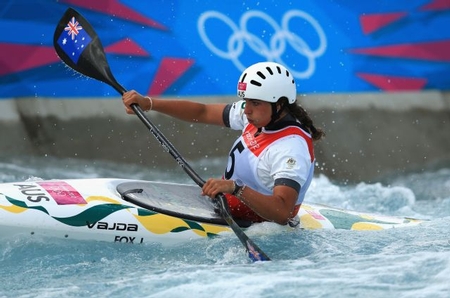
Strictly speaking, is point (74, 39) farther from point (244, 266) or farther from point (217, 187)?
point (244, 266)

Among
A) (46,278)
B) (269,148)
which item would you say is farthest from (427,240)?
(46,278)

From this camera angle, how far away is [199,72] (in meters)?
9.30

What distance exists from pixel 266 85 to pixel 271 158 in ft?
1.41

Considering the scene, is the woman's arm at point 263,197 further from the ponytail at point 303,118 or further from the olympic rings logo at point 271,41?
the olympic rings logo at point 271,41

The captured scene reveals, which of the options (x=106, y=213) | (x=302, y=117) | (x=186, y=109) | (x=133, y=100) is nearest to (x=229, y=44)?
(x=186, y=109)

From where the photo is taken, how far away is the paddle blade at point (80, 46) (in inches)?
269

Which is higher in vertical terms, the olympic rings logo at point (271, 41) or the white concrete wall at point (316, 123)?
the olympic rings logo at point (271, 41)

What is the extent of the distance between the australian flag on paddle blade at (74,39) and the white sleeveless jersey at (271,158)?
1.39 m

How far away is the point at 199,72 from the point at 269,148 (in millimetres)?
3442

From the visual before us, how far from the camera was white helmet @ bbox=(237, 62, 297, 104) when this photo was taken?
19.3 feet

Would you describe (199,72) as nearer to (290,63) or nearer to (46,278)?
(290,63)

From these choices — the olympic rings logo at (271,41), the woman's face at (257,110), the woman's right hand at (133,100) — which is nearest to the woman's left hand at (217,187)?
the woman's face at (257,110)

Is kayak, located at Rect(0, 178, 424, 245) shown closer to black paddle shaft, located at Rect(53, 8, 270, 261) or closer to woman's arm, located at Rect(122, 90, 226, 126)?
woman's arm, located at Rect(122, 90, 226, 126)

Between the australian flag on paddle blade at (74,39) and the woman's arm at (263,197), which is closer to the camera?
the woman's arm at (263,197)
